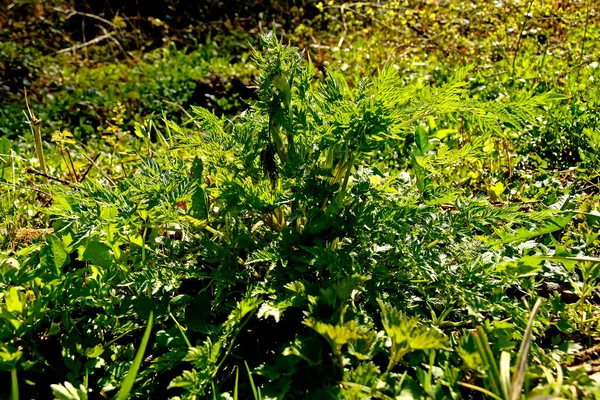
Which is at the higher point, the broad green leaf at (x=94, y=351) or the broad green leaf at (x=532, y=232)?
the broad green leaf at (x=532, y=232)

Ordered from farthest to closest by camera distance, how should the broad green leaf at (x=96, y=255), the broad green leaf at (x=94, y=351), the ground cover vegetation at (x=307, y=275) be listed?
the broad green leaf at (x=96, y=255) < the broad green leaf at (x=94, y=351) < the ground cover vegetation at (x=307, y=275)

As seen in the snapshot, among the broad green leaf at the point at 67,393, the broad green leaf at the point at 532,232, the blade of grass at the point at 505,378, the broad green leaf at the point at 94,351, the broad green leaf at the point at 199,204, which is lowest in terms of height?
the broad green leaf at the point at 94,351

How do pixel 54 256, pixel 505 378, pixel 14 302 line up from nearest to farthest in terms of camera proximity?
pixel 505 378 → pixel 14 302 → pixel 54 256

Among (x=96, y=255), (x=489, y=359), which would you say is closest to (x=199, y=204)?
(x=96, y=255)

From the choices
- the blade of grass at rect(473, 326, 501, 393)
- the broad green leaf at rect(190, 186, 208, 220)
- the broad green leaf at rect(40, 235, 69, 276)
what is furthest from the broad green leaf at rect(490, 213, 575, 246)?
the broad green leaf at rect(40, 235, 69, 276)

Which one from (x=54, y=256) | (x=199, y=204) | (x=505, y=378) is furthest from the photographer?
(x=199, y=204)

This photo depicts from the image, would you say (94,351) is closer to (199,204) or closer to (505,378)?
(199,204)

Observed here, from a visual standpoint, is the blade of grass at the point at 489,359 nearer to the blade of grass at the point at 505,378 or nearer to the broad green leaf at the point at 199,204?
the blade of grass at the point at 505,378

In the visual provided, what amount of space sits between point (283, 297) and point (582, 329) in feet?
2.96

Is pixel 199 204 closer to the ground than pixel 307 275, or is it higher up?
higher up

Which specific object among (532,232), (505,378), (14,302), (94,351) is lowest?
(94,351)

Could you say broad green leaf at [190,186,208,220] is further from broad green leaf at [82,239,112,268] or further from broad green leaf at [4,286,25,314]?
broad green leaf at [4,286,25,314]

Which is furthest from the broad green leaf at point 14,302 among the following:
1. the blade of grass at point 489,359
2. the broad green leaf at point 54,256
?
the blade of grass at point 489,359

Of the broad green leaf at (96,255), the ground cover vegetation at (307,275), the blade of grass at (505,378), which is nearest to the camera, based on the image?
the blade of grass at (505,378)
